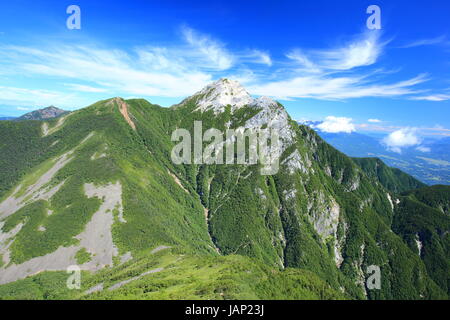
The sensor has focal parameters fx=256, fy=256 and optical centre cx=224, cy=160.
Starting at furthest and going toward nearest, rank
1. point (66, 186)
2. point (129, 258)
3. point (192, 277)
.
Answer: point (66, 186)
point (129, 258)
point (192, 277)

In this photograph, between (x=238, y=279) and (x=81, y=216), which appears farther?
(x=81, y=216)
